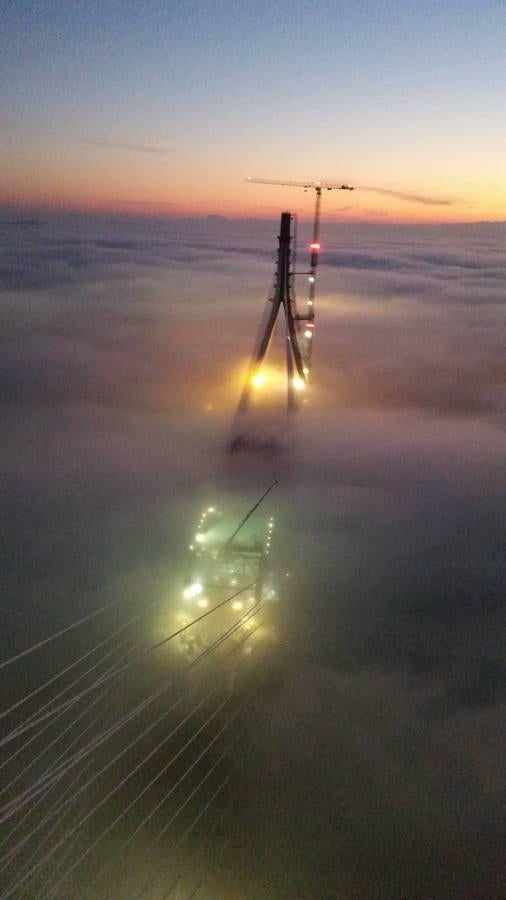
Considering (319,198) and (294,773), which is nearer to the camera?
(294,773)

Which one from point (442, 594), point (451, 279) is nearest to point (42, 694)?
point (442, 594)

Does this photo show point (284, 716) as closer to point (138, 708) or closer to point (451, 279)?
point (138, 708)

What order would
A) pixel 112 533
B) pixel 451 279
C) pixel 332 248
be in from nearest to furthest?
pixel 112 533, pixel 451 279, pixel 332 248

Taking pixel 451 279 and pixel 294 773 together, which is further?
pixel 451 279

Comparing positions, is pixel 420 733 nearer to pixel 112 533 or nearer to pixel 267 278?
pixel 112 533

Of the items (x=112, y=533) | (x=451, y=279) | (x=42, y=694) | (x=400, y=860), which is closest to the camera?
(x=400, y=860)

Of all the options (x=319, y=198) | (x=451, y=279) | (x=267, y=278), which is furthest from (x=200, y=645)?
(x=451, y=279)

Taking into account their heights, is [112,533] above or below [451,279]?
below

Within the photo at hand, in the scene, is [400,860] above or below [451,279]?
below

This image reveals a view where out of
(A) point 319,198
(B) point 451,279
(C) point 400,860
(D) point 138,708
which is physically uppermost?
(A) point 319,198
